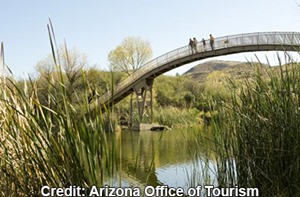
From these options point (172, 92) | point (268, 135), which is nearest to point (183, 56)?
point (172, 92)

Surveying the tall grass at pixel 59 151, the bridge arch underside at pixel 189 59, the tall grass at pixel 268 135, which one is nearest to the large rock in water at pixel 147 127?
the bridge arch underside at pixel 189 59

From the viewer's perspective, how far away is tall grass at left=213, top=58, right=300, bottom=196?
2.83 meters

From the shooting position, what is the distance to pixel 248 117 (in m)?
3.11

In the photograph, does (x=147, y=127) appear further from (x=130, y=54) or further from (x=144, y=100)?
(x=130, y=54)

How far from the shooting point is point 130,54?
3266 centimetres

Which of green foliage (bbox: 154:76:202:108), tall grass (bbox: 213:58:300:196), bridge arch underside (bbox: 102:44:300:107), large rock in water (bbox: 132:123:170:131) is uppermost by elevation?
bridge arch underside (bbox: 102:44:300:107)

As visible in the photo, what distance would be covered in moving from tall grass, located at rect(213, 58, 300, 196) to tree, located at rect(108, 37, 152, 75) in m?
28.1

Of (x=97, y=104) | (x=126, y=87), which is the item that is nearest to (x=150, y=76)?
(x=126, y=87)

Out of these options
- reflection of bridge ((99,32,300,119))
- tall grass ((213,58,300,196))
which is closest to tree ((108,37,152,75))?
reflection of bridge ((99,32,300,119))

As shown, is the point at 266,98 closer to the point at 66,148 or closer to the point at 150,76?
the point at 66,148

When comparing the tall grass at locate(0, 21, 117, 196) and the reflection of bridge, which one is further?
the reflection of bridge

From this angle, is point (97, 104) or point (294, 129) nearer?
point (97, 104)

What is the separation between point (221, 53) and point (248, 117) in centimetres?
1558

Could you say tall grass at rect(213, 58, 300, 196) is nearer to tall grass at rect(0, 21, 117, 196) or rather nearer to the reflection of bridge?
tall grass at rect(0, 21, 117, 196)
